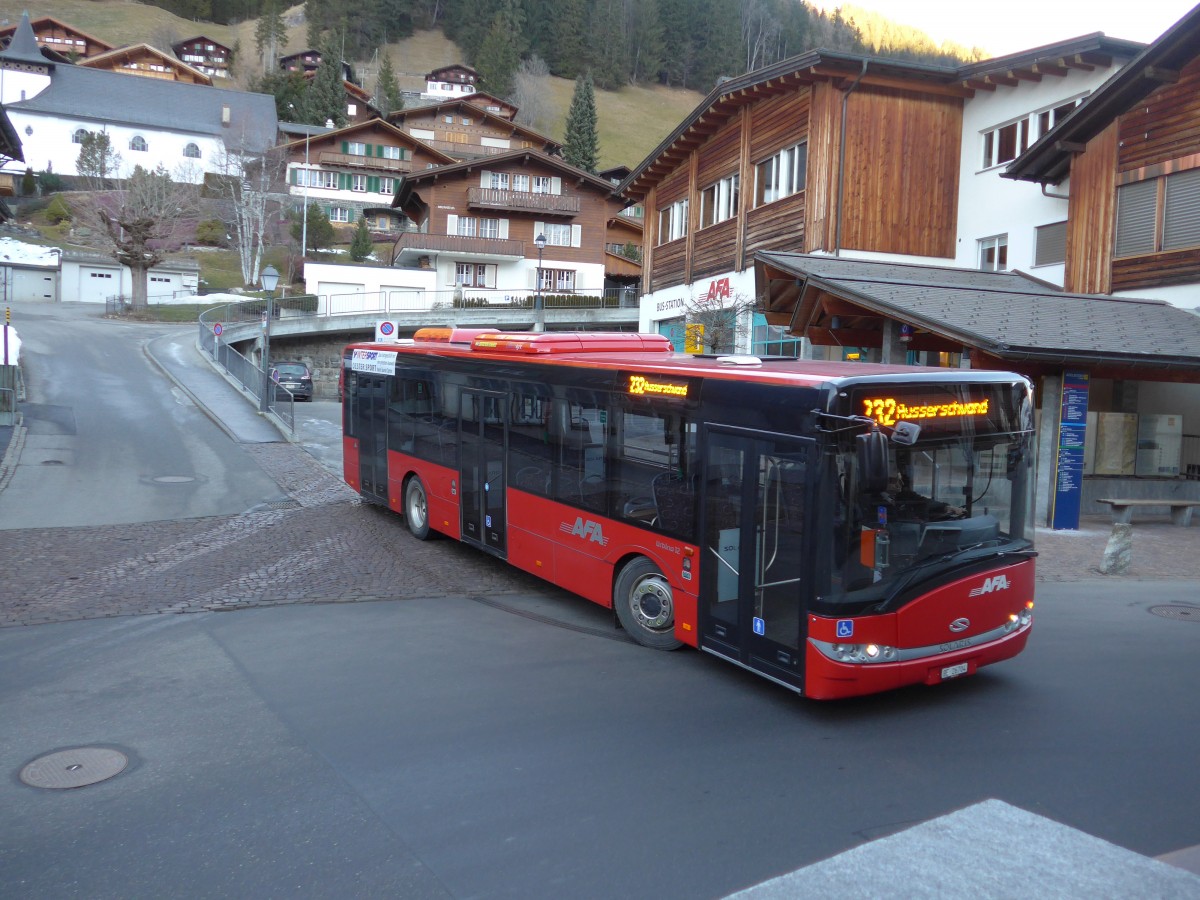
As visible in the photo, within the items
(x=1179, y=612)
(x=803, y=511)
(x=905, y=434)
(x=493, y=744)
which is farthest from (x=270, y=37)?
(x=493, y=744)

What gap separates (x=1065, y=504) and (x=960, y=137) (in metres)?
12.3

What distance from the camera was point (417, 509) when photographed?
46.4 ft

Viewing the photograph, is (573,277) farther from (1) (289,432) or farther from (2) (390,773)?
(2) (390,773)

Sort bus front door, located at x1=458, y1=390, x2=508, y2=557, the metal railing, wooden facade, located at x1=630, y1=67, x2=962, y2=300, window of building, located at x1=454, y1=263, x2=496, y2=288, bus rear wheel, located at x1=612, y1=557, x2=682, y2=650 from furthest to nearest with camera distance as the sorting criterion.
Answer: window of building, located at x1=454, y1=263, x2=496, y2=288 < the metal railing < wooden facade, located at x1=630, y1=67, x2=962, y2=300 < bus front door, located at x1=458, y1=390, x2=508, y2=557 < bus rear wheel, located at x1=612, y1=557, x2=682, y2=650

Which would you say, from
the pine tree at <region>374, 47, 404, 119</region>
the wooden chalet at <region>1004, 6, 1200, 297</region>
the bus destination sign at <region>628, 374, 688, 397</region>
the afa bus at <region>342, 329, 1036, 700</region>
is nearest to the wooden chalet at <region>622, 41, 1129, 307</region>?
the wooden chalet at <region>1004, 6, 1200, 297</region>

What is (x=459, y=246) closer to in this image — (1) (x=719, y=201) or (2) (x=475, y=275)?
(2) (x=475, y=275)

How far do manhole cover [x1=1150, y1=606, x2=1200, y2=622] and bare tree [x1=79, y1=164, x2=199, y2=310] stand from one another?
53496 millimetres

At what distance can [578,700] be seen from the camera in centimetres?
733

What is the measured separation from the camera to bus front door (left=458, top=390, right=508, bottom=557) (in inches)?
450

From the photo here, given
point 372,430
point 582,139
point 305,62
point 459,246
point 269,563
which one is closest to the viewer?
point 269,563

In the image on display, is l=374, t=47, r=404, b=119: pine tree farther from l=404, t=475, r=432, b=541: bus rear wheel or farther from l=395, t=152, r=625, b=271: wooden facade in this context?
l=404, t=475, r=432, b=541: bus rear wheel

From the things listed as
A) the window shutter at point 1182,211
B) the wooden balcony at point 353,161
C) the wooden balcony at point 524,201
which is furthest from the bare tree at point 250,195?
the window shutter at point 1182,211

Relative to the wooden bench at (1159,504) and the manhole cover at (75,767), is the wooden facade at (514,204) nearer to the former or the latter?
the wooden bench at (1159,504)

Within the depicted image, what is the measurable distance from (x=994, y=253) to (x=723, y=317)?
22.4 feet
